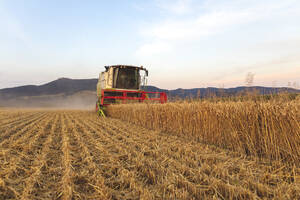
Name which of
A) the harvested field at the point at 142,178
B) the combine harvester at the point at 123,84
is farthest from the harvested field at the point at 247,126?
the combine harvester at the point at 123,84

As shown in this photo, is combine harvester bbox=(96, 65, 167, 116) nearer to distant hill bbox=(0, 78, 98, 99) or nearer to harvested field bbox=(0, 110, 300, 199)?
harvested field bbox=(0, 110, 300, 199)

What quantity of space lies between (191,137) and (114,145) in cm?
191

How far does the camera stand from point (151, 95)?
1142cm

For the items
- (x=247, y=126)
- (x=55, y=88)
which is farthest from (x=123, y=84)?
(x=55, y=88)

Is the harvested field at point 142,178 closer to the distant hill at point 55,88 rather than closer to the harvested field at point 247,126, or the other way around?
the harvested field at point 247,126

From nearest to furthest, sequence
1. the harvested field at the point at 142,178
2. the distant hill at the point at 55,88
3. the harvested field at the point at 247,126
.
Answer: the harvested field at the point at 142,178
the harvested field at the point at 247,126
the distant hill at the point at 55,88

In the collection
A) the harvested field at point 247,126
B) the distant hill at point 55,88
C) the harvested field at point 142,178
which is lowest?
the harvested field at point 142,178

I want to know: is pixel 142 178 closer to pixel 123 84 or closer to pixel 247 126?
pixel 247 126

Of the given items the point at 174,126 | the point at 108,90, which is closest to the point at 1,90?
the point at 108,90

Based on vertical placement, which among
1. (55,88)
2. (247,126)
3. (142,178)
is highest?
(55,88)

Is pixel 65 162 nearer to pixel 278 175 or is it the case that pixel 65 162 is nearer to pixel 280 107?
pixel 278 175

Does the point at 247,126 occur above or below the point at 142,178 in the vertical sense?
above

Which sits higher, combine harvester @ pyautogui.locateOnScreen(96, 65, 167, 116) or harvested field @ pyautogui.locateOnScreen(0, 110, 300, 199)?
combine harvester @ pyautogui.locateOnScreen(96, 65, 167, 116)

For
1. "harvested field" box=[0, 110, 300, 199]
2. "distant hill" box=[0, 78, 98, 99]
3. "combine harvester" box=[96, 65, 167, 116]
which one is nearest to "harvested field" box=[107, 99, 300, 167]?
"harvested field" box=[0, 110, 300, 199]
